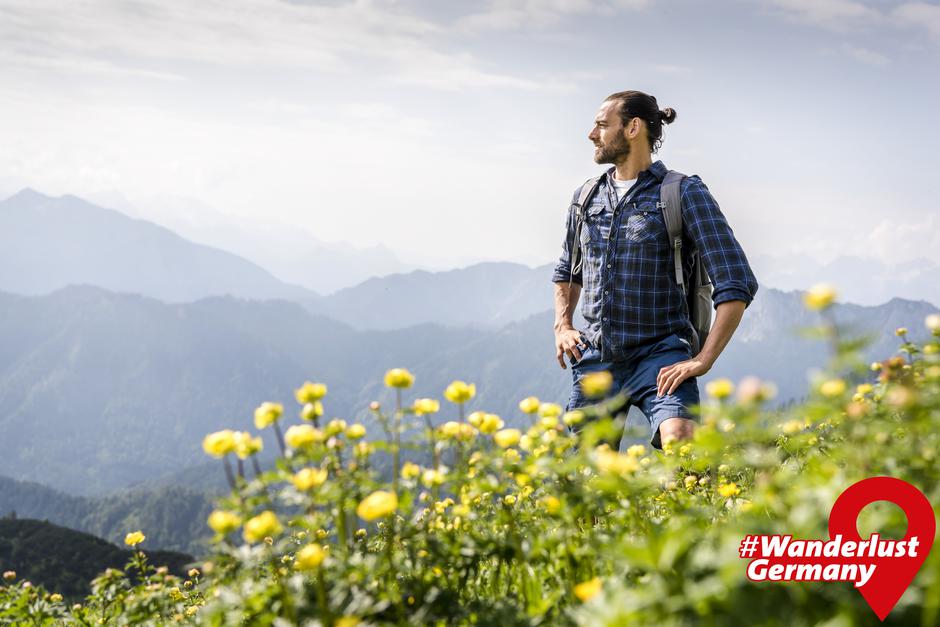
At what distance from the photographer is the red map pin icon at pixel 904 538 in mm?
1811

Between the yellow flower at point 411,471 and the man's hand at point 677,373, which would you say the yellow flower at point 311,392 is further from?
the man's hand at point 677,373

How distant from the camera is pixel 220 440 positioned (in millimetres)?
2572

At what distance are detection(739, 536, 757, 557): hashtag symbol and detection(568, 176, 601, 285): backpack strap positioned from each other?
474 cm

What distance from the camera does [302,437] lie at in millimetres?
2500

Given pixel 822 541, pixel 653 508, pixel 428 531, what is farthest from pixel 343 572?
pixel 653 508

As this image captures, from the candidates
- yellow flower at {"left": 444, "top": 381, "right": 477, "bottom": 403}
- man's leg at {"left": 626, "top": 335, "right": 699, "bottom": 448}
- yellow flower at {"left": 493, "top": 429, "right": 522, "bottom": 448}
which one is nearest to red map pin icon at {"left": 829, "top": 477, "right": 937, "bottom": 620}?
yellow flower at {"left": 493, "top": 429, "right": 522, "bottom": 448}

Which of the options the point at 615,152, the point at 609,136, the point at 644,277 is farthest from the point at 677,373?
the point at 609,136

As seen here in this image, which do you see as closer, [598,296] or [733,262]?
[733,262]

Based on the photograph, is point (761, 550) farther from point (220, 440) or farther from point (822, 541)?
point (220, 440)

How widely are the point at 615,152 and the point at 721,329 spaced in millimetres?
1902

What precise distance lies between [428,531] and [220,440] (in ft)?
3.19

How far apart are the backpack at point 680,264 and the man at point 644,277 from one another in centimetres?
6

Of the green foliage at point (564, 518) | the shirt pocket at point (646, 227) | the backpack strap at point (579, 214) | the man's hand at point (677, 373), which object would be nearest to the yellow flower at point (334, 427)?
the green foliage at point (564, 518)

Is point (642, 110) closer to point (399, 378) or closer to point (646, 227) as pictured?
point (646, 227)
